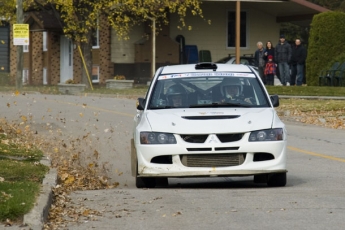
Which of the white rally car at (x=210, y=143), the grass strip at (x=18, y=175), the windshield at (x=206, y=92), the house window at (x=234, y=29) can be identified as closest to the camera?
the grass strip at (x=18, y=175)

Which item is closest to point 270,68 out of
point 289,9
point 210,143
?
point 289,9

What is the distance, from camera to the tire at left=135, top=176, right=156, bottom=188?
12117 mm

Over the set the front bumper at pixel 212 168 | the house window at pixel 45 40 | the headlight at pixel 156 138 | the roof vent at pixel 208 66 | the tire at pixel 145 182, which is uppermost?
the house window at pixel 45 40

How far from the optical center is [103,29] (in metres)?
45.9

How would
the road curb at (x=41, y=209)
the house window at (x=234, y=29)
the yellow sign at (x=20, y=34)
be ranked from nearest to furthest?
the road curb at (x=41, y=209)
the yellow sign at (x=20, y=34)
the house window at (x=234, y=29)

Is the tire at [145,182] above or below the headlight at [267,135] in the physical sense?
below

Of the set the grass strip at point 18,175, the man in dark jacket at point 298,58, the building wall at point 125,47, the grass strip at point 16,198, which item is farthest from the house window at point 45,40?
the grass strip at point 16,198

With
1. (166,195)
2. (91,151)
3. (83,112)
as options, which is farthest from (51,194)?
(83,112)

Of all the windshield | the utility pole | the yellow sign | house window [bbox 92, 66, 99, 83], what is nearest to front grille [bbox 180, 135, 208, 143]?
the windshield

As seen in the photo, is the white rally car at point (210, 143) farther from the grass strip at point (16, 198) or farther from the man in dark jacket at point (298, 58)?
the man in dark jacket at point (298, 58)

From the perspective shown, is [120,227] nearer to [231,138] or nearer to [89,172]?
[231,138]

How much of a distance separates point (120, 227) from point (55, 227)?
1.88 ft

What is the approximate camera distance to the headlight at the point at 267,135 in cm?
1139

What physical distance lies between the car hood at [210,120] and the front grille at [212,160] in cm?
29
